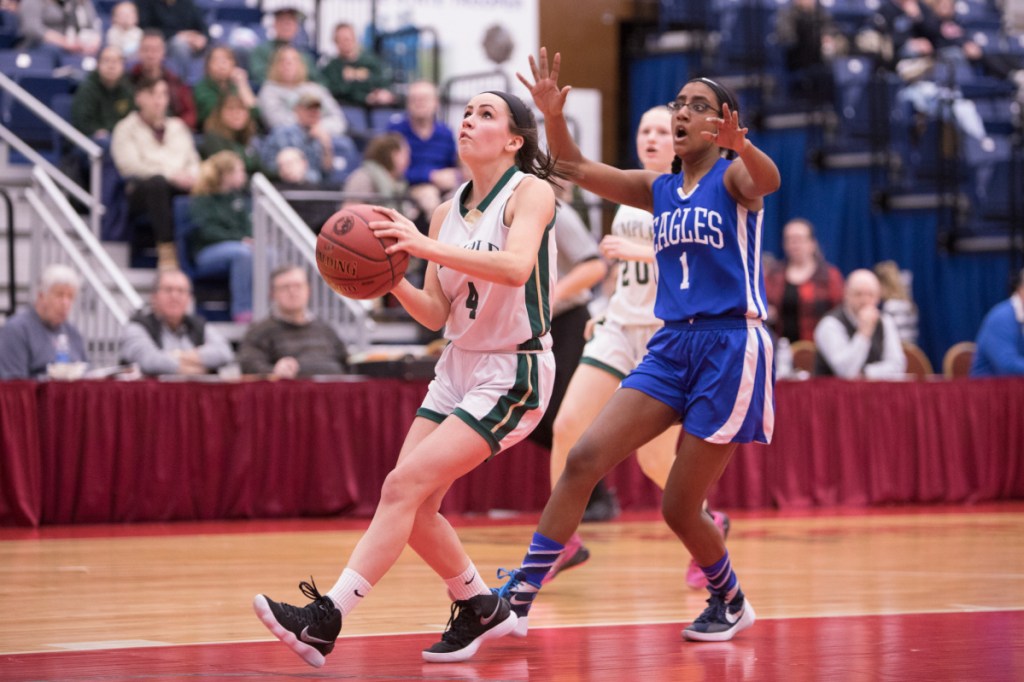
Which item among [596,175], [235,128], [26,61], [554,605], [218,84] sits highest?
[26,61]

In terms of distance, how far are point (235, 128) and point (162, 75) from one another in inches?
28.1

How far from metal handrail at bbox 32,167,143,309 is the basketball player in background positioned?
4907mm

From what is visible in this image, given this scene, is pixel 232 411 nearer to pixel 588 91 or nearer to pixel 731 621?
pixel 731 621

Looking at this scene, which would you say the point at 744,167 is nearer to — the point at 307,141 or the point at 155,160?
the point at 155,160

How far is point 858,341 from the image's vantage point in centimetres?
1127

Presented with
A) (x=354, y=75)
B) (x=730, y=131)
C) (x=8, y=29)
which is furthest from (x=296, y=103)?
(x=730, y=131)

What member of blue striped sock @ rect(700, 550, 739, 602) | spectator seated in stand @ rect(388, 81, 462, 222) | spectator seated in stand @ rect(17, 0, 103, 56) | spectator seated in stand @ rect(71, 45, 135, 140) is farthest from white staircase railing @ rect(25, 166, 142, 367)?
blue striped sock @ rect(700, 550, 739, 602)

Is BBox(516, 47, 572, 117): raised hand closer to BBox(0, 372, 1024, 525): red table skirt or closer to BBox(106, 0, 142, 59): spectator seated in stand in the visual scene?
BBox(0, 372, 1024, 525): red table skirt

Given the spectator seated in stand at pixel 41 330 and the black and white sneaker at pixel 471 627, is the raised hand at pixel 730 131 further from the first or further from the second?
the spectator seated in stand at pixel 41 330

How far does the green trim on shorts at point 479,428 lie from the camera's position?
4.53 meters

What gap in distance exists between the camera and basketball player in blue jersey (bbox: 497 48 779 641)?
495cm

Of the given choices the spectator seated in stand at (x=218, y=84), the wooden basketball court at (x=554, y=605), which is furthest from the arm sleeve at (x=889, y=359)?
the spectator seated in stand at (x=218, y=84)

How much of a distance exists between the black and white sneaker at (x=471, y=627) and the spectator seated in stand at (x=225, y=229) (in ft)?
24.4

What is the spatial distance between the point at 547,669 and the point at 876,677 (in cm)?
88
